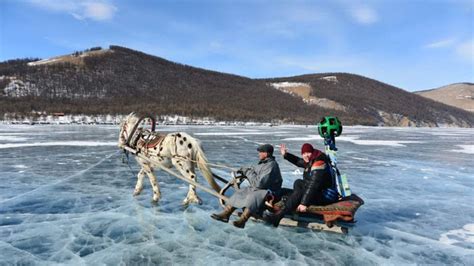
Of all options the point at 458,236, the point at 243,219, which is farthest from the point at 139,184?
the point at 458,236

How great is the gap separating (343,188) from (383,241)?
1.03 metres

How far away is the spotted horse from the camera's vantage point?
732 cm

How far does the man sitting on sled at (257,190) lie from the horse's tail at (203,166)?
119 centimetres

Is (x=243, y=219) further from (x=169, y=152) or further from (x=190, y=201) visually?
(x=169, y=152)

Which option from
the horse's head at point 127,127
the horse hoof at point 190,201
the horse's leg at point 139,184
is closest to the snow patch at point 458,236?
the horse hoof at point 190,201

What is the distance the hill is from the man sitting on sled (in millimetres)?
100509

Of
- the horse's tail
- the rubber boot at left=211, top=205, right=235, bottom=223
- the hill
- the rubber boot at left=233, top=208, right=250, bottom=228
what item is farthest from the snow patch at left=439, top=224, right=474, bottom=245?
the hill

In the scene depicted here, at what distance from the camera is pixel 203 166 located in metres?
7.21

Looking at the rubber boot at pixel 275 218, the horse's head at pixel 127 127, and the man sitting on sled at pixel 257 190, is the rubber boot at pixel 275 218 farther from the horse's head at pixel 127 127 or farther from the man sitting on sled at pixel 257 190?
the horse's head at pixel 127 127

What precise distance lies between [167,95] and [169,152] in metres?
139

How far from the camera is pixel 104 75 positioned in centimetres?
15362

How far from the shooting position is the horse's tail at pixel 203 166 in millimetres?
7133

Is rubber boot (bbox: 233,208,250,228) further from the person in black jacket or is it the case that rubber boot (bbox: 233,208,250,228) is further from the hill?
the hill

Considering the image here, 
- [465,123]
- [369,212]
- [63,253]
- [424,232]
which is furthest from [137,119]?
[465,123]
